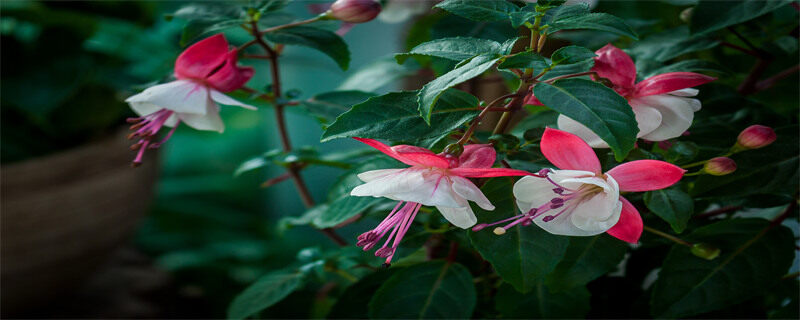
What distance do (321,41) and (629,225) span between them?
9.8 inches

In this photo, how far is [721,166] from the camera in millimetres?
337

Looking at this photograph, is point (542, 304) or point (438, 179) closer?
point (438, 179)

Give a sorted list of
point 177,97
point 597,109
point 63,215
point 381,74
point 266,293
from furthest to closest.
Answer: point 63,215
point 381,74
point 266,293
point 177,97
point 597,109

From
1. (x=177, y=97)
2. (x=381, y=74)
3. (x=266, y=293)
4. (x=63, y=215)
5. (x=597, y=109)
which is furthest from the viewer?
(x=63, y=215)

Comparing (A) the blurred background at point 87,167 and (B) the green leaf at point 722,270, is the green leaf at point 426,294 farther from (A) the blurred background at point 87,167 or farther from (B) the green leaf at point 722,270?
(A) the blurred background at point 87,167

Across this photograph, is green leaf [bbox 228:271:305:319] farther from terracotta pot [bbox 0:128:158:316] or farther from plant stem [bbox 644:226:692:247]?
terracotta pot [bbox 0:128:158:316]

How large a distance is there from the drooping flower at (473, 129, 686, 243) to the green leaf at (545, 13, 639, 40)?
0.06m

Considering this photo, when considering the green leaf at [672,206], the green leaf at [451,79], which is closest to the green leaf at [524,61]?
the green leaf at [451,79]

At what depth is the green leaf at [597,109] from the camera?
27 centimetres

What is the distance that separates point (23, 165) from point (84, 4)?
341 mm

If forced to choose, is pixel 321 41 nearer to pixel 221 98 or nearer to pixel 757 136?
pixel 221 98

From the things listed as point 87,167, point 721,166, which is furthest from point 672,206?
point 87,167

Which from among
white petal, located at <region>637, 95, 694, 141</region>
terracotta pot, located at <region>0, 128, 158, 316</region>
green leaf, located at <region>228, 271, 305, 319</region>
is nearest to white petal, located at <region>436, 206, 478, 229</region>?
white petal, located at <region>637, 95, 694, 141</region>

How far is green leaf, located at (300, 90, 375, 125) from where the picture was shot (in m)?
0.48
